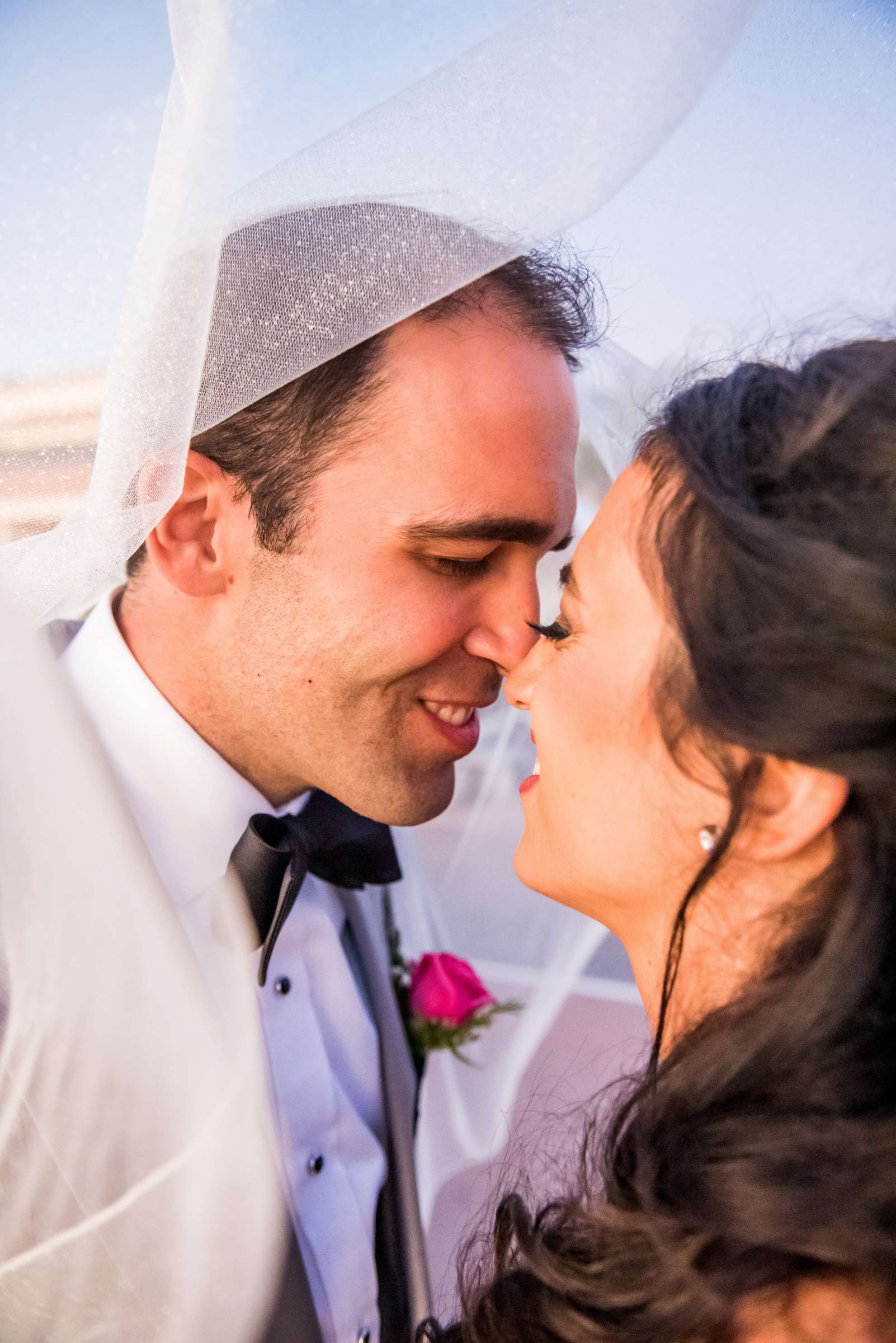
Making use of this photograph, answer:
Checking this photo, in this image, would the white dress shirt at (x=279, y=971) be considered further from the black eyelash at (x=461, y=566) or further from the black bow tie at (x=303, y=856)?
the black eyelash at (x=461, y=566)

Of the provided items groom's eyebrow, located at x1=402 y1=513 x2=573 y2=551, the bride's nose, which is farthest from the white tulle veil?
the bride's nose

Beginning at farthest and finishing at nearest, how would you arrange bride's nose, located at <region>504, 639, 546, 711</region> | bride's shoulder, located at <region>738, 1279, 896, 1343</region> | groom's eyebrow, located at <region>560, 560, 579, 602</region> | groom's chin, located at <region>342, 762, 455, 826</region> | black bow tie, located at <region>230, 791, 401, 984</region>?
groom's chin, located at <region>342, 762, 455, 826</region> → black bow tie, located at <region>230, 791, 401, 984</region> → bride's nose, located at <region>504, 639, 546, 711</region> → groom's eyebrow, located at <region>560, 560, 579, 602</region> → bride's shoulder, located at <region>738, 1279, 896, 1343</region>

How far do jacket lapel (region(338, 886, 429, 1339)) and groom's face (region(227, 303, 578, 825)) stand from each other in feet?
1.22

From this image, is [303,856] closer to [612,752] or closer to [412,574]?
[412,574]

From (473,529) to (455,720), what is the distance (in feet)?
1.52

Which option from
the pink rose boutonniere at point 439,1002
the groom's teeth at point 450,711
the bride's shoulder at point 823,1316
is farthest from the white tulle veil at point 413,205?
the pink rose boutonniere at point 439,1002

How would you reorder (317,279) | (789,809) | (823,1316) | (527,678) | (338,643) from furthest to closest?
(338,643) < (527,678) < (317,279) < (789,809) < (823,1316)

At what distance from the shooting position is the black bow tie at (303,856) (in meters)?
1.87

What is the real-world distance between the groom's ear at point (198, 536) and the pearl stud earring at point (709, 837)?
111 centimetres

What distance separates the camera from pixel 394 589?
1.99 m

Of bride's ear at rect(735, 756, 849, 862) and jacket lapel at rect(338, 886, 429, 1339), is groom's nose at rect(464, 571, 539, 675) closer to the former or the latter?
jacket lapel at rect(338, 886, 429, 1339)

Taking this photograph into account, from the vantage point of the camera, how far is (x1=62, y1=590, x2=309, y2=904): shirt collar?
194 cm

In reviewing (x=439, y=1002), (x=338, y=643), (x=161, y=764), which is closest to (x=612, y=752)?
(x=338, y=643)

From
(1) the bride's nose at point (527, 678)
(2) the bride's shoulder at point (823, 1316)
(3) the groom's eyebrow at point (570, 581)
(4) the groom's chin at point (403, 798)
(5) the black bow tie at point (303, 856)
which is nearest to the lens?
(2) the bride's shoulder at point (823, 1316)
